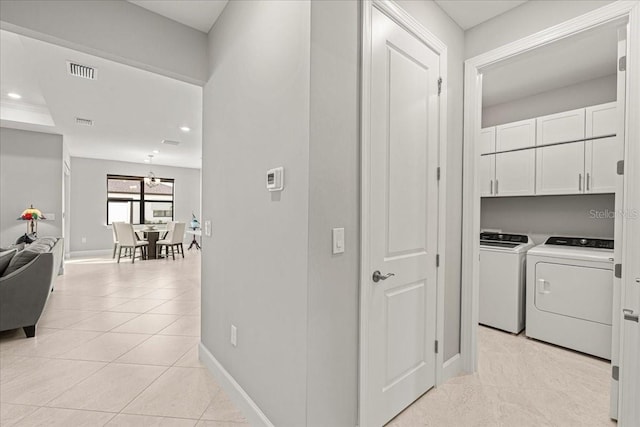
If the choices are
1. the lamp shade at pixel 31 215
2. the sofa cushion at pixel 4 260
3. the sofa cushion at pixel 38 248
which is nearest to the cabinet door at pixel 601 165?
the sofa cushion at pixel 38 248

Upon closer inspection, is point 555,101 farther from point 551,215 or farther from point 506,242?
point 506,242

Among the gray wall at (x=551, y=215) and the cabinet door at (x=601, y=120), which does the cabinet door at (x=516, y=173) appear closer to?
the gray wall at (x=551, y=215)

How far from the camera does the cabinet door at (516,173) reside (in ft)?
10.9

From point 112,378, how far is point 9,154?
536 cm

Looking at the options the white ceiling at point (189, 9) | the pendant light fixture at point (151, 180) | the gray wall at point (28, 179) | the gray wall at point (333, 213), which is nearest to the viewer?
the gray wall at point (333, 213)

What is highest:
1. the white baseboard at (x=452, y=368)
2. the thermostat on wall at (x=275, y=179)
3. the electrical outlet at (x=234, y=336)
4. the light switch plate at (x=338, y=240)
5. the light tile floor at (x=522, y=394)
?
the thermostat on wall at (x=275, y=179)

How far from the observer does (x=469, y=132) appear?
2.31 meters

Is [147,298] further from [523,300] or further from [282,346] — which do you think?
[523,300]

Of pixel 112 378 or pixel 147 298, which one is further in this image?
pixel 147 298

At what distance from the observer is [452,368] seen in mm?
2281

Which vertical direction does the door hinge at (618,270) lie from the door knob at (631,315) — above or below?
above

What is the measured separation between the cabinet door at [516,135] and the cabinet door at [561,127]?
0.06 meters

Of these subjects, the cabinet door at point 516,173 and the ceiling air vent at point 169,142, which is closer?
the cabinet door at point 516,173

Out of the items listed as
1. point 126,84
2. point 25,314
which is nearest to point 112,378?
point 25,314
